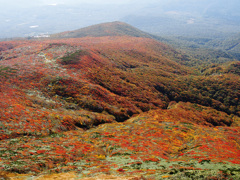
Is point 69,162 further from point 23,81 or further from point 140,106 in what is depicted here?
point 140,106

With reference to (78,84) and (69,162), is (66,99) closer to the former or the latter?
(78,84)

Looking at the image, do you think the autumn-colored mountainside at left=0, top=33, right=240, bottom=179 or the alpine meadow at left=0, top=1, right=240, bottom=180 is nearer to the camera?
the alpine meadow at left=0, top=1, right=240, bottom=180

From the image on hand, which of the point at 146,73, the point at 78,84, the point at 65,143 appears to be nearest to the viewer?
the point at 65,143

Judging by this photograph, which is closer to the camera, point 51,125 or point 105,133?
point 51,125

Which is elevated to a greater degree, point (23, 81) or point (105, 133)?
point (23, 81)

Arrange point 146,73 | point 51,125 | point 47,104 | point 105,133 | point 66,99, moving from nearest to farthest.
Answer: point 51,125 → point 105,133 → point 47,104 → point 66,99 → point 146,73

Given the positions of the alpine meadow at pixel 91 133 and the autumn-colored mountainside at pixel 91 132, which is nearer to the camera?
the alpine meadow at pixel 91 133

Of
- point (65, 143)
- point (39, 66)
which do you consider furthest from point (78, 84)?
point (65, 143)

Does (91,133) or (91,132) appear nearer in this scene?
(91,133)

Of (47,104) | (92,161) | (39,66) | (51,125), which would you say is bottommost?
(92,161)
